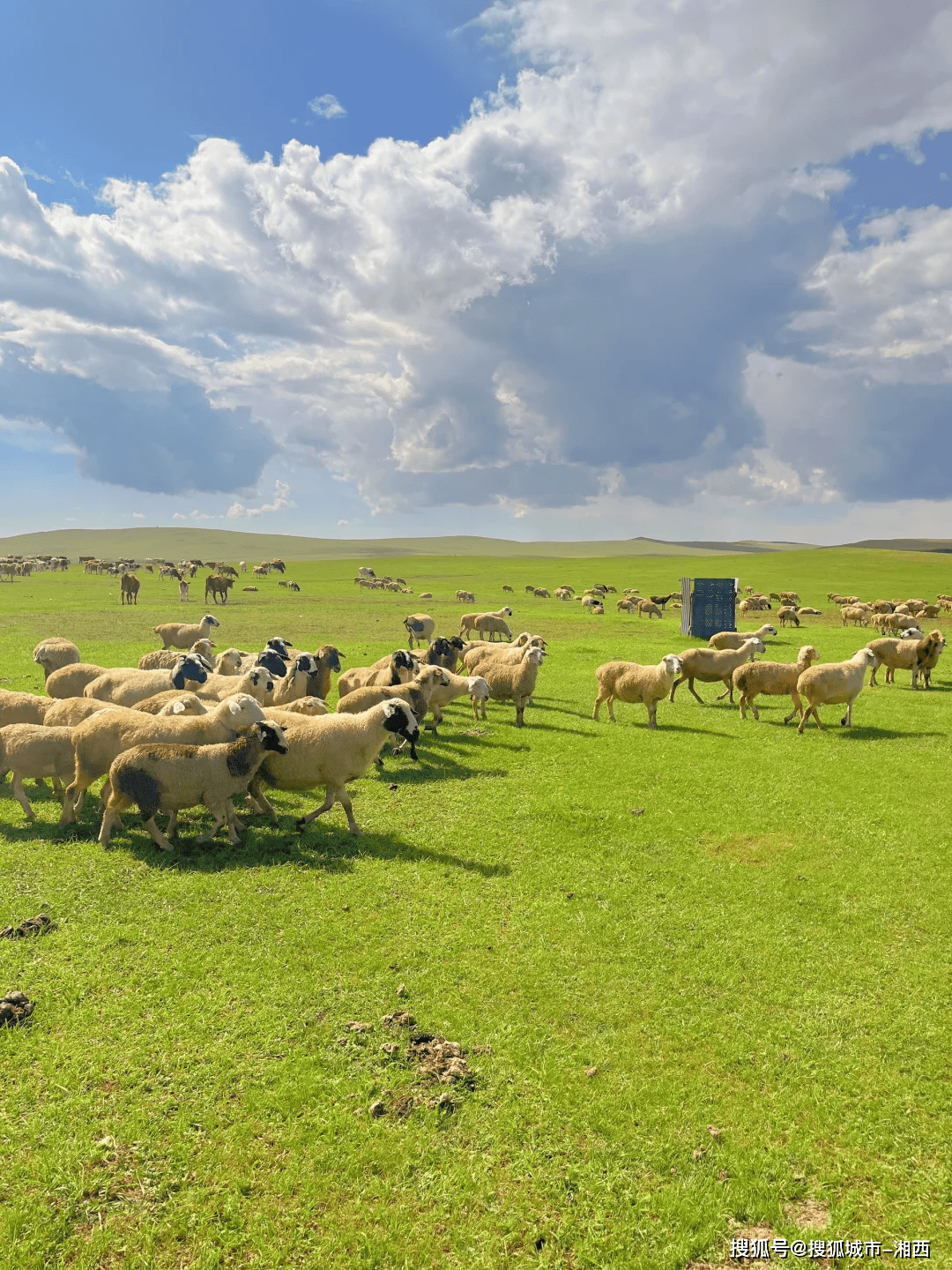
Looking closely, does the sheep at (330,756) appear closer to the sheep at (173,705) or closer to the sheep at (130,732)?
the sheep at (130,732)

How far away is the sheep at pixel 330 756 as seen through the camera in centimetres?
996

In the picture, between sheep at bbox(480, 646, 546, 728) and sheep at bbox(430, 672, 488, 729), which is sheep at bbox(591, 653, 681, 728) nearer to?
sheep at bbox(480, 646, 546, 728)

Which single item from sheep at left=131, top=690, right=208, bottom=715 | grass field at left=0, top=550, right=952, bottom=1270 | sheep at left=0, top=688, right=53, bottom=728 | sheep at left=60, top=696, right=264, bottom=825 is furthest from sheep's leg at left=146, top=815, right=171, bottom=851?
sheep at left=0, top=688, right=53, bottom=728

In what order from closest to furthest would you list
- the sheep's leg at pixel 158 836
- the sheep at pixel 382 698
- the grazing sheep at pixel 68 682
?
the sheep's leg at pixel 158 836, the sheep at pixel 382 698, the grazing sheep at pixel 68 682

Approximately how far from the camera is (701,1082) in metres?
5.29

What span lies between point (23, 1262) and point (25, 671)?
21576 mm

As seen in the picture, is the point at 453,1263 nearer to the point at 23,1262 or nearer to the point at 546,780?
the point at 23,1262

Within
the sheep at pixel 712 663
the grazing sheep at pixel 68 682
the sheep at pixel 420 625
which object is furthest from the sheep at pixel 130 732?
the sheep at pixel 420 625

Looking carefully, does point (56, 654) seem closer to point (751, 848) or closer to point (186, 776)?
point (186, 776)

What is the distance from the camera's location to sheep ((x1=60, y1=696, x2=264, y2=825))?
383 inches

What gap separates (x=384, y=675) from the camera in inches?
606

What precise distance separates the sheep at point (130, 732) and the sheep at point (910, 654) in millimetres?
20664

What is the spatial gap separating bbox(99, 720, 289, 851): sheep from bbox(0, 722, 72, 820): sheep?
1.42 meters

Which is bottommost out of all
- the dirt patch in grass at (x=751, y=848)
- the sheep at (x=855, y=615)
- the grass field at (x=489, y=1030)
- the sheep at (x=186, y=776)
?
the grass field at (x=489, y=1030)
